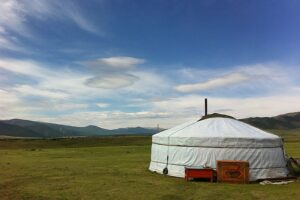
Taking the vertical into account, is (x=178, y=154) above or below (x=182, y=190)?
above

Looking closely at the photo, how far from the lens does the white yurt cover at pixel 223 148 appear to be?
1714cm

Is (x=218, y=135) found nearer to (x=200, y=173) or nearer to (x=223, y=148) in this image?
(x=223, y=148)

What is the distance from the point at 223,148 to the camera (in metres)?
17.3

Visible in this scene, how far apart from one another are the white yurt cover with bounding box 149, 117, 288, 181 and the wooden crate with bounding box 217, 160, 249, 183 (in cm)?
52

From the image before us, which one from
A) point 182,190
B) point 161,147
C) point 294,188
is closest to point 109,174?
point 161,147

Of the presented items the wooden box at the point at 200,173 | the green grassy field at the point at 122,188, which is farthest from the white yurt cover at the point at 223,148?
the green grassy field at the point at 122,188

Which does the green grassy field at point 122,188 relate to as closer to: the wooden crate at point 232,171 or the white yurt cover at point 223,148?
the wooden crate at point 232,171

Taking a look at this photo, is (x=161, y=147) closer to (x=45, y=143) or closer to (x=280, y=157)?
(x=280, y=157)

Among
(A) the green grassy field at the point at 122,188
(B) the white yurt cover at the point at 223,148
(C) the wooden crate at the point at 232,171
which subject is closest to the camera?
(A) the green grassy field at the point at 122,188

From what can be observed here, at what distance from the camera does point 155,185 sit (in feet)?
50.9

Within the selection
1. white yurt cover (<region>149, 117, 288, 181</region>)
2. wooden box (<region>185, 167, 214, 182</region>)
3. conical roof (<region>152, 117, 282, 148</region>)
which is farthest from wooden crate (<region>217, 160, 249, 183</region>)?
conical roof (<region>152, 117, 282, 148</region>)

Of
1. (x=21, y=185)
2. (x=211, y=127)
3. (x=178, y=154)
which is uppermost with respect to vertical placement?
(x=211, y=127)

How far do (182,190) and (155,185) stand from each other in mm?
1480

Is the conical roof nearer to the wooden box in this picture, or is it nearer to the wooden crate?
the wooden crate
